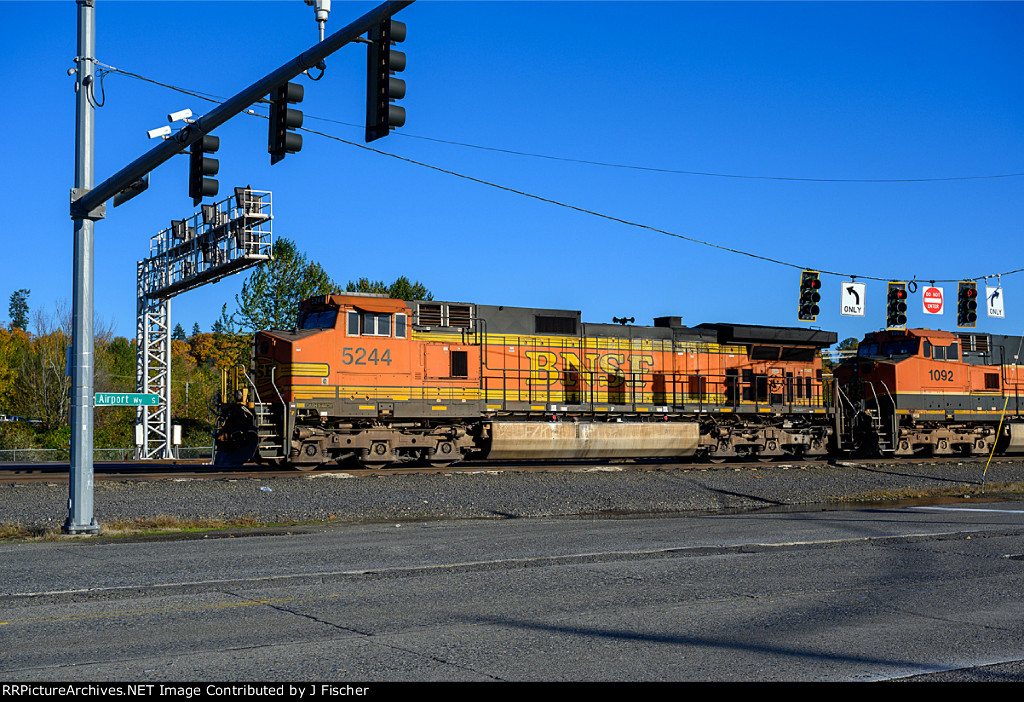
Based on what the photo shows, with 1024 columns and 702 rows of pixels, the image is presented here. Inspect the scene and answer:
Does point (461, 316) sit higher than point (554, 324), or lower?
higher

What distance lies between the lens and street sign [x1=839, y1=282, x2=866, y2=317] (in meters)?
26.8

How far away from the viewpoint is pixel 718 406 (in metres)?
26.2

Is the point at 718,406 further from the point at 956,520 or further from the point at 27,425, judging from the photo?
the point at 27,425

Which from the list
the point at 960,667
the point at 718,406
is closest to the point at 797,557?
the point at 960,667

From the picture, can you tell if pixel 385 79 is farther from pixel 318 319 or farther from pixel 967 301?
pixel 967 301

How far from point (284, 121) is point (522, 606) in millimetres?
6692


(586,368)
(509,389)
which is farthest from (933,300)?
(509,389)

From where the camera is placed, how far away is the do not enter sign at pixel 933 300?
28.7 meters

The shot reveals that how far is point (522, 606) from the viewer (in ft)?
24.7

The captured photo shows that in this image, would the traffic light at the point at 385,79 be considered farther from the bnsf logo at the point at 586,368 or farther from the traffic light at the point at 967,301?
the traffic light at the point at 967,301

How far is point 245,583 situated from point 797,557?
19.6 ft

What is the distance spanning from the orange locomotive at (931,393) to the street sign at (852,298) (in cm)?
301

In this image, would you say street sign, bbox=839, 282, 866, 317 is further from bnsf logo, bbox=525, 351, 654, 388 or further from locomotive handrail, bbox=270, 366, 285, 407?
locomotive handrail, bbox=270, 366, 285, 407

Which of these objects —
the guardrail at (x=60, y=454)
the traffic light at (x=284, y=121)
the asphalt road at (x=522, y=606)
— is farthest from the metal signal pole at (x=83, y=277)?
the guardrail at (x=60, y=454)
